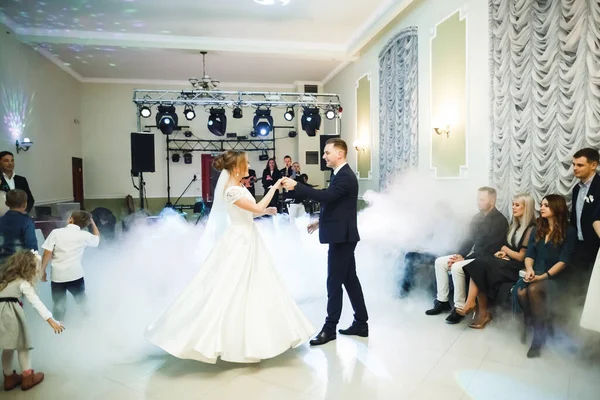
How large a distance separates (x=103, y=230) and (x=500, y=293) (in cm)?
722

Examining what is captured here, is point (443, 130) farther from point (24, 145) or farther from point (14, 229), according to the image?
point (24, 145)

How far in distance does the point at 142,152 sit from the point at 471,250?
806 cm

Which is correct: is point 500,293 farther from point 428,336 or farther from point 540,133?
point 540,133

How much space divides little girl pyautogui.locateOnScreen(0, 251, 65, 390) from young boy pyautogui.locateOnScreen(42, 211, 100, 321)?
2.92 feet

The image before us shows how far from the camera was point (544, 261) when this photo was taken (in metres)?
3.45

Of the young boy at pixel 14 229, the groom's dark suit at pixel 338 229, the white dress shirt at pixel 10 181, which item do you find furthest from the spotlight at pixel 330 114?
the young boy at pixel 14 229

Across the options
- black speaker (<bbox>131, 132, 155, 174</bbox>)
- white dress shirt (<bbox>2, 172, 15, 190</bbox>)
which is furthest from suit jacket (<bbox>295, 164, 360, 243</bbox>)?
black speaker (<bbox>131, 132, 155, 174</bbox>)

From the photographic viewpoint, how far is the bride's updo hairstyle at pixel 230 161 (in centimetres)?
321

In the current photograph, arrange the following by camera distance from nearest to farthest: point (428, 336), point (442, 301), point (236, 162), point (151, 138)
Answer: point (236, 162), point (428, 336), point (442, 301), point (151, 138)

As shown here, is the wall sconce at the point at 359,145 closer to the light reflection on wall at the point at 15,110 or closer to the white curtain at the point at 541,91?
the white curtain at the point at 541,91

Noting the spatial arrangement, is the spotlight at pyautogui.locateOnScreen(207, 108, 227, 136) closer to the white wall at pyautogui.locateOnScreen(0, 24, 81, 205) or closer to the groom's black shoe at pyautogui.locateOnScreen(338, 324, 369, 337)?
the white wall at pyautogui.locateOnScreen(0, 24, 81, 205)

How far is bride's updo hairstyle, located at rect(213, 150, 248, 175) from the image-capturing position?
321 cm

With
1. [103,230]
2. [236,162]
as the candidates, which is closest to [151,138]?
[103,230]

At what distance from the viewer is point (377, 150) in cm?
872
